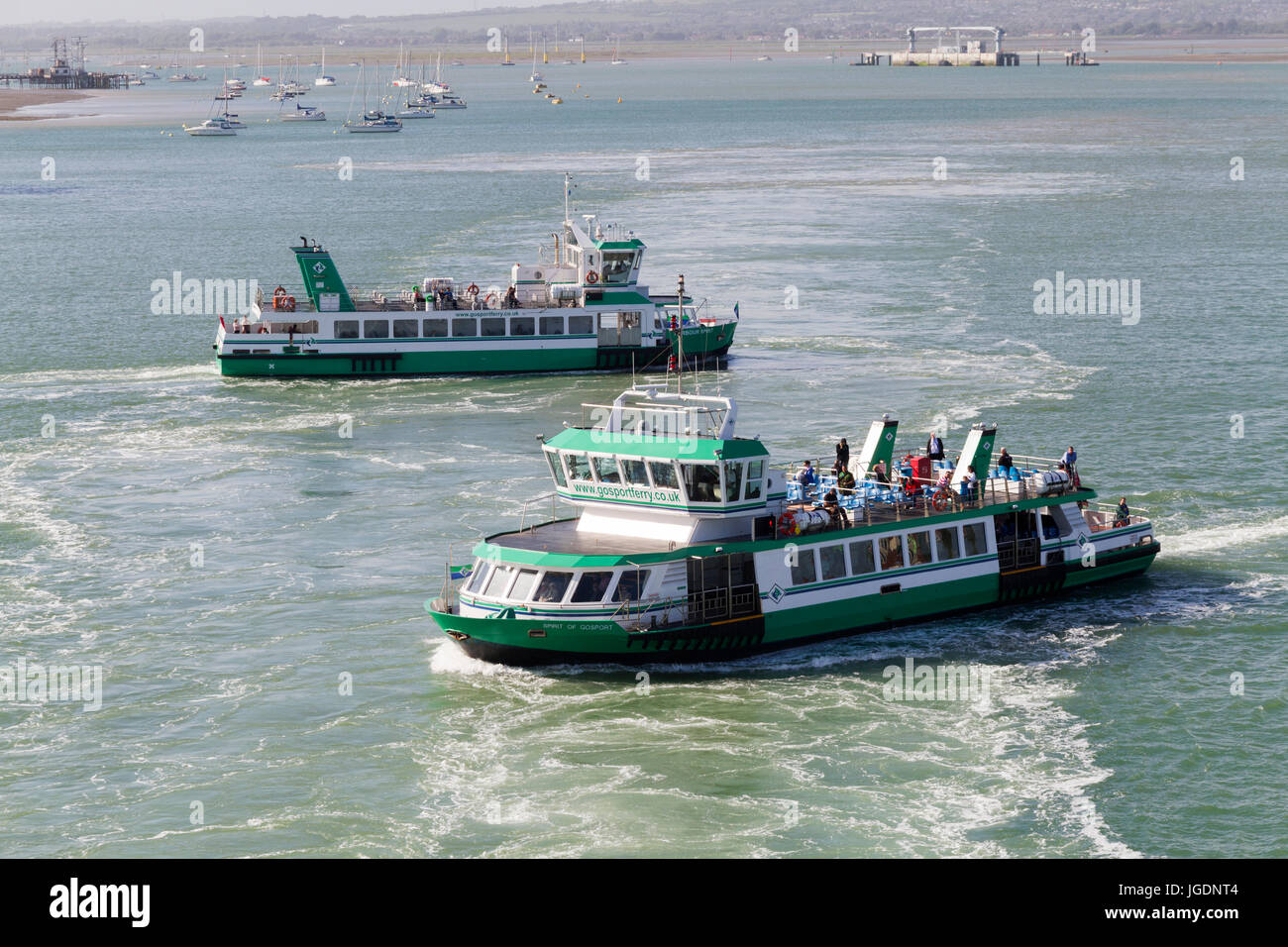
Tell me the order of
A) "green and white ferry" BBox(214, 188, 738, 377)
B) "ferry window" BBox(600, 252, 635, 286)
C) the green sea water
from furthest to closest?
"ferry window" BBox(600, 252, 635, 286) < "green and white ferry" BBox(214, 188, 738, 377) < the green sea water

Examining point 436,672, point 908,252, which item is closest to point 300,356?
point 436,672

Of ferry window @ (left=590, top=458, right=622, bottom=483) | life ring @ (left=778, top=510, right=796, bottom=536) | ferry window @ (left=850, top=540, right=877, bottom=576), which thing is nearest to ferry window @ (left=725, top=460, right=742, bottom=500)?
life ring @ (left=778, top=510, right=796, bottom=536)

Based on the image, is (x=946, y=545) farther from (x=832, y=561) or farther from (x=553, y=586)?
(x=553, y=586)

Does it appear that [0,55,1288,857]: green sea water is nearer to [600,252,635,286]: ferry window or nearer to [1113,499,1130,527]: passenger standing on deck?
[1113,499,1130,527]: passenger standing on deck

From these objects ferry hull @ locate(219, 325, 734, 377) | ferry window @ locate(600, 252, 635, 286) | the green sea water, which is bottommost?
the green sea water

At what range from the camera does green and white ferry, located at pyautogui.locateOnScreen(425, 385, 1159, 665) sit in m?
49.8

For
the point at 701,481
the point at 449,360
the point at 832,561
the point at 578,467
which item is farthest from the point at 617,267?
the point at 701,481

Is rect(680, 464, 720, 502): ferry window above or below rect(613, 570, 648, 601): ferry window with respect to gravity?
above

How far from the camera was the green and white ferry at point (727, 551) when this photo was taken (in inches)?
1960

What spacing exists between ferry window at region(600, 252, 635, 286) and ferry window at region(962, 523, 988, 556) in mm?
47397

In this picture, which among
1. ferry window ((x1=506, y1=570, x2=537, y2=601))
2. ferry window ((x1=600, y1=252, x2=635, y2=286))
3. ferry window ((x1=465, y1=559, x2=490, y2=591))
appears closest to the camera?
ferry window ((x1=506, y1=570, x2=537, y2=601))

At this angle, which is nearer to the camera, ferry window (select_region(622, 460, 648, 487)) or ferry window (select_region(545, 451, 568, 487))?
ferry window (select_region(622, 460, 648, 487))
